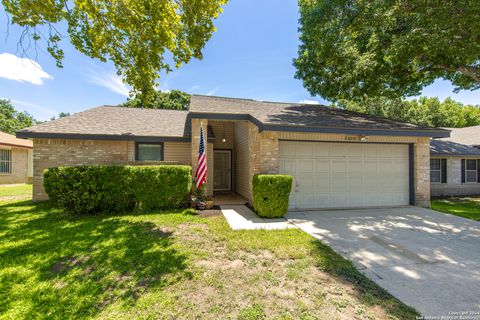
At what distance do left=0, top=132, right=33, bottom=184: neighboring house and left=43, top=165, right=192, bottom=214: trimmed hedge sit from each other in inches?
562

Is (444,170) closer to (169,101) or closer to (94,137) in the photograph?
(94,137)

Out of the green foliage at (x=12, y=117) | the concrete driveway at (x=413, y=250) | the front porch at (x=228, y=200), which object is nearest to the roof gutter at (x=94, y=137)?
the front porch at (x=228, y=200)

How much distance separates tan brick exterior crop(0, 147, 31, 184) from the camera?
51.1ft

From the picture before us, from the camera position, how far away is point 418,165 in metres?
8.49

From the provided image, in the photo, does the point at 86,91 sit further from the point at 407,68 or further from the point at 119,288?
the point at 407,68

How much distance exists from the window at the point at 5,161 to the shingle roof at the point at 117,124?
10.4 metres

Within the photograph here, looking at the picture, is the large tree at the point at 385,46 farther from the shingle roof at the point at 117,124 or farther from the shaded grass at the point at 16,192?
the shaded grass at the point at 16,192

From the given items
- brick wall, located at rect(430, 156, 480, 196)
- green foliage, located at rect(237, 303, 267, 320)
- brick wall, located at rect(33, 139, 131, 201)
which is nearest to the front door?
brick wall, located at rect(33, 139, 131, 201)

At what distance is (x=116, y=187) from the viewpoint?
6.90 meters

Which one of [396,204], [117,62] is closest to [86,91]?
[117,62]

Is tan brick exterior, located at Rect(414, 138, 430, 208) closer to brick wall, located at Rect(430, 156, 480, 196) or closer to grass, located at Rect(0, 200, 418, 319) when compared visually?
brick wall, located at Rect(430, 156, 480, 196)

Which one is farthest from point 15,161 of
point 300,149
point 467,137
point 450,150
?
point 467,137

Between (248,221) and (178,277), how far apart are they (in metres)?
3.36

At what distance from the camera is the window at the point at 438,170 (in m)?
13.0
